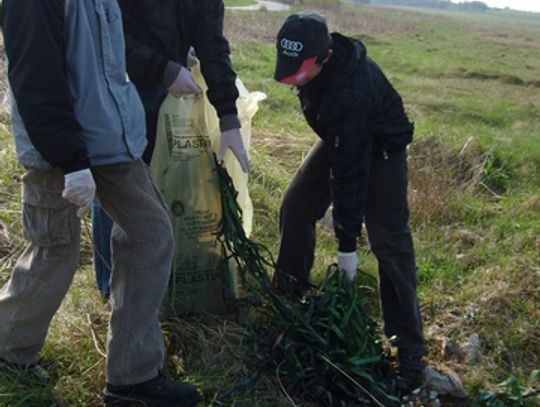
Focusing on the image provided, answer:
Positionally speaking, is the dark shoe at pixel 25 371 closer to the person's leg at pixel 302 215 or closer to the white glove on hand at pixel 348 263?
the person's leg at pixel 302 215

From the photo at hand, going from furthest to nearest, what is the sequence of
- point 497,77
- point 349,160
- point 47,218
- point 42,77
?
1. point 497,77
2. point 349,160
3. point 47,218
4. point 42,77

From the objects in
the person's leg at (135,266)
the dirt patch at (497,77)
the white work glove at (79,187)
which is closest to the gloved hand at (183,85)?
the person's leg at (135,266)

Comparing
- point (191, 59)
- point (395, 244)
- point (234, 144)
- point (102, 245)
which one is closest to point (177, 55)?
point (191, 59)

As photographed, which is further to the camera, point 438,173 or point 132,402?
point 438,173

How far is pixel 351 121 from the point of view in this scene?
94.5 inches

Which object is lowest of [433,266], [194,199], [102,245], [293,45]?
[433,266]

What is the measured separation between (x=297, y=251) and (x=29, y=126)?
4.95ft

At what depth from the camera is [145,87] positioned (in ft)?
8.67

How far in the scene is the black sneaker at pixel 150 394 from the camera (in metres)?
2.27

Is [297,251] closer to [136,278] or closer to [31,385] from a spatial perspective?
[136,278]

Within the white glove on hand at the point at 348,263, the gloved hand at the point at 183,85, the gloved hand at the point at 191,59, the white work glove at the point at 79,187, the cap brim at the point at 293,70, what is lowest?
the white glove on hand at the point at 348,263

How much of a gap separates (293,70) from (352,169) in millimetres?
437

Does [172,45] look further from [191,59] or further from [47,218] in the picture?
[47,218]

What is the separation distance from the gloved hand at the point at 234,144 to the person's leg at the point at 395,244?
21.9 inches
